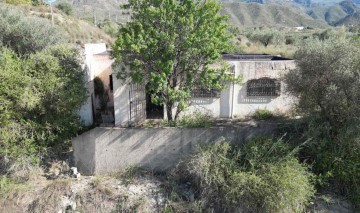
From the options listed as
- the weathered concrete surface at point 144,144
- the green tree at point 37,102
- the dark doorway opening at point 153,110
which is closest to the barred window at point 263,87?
the weathered concrete surface at point 144,144

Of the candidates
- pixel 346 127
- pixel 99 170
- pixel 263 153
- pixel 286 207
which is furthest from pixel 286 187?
pixel 99 170

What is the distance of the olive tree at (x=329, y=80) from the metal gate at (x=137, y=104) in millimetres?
6502

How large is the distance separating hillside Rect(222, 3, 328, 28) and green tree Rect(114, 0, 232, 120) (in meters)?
81.6

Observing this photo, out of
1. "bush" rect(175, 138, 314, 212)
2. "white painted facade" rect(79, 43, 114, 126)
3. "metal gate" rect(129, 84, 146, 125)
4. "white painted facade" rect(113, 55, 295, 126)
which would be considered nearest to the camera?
"bush" rect(175, 138, 314, 212)

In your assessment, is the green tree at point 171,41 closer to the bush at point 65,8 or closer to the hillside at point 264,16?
the bush at point 65,8

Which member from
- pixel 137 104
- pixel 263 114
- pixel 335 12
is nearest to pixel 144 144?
pixel 137 104

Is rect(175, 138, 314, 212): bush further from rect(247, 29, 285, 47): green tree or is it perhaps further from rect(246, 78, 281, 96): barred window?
rect(247, 29, 285, 47): green tree

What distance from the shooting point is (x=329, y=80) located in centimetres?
838

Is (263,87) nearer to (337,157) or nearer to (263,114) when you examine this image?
(263,114)

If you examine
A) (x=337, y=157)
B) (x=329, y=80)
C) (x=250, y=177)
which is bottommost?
(x=250, y=177)

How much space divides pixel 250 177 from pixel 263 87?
651 centimetres

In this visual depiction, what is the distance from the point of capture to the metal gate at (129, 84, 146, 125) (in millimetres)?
12078

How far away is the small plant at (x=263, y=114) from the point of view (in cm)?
1257

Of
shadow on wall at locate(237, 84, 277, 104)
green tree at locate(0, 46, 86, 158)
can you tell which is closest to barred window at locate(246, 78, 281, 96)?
shadow on wall at locate(237, 84, 277, 104)
